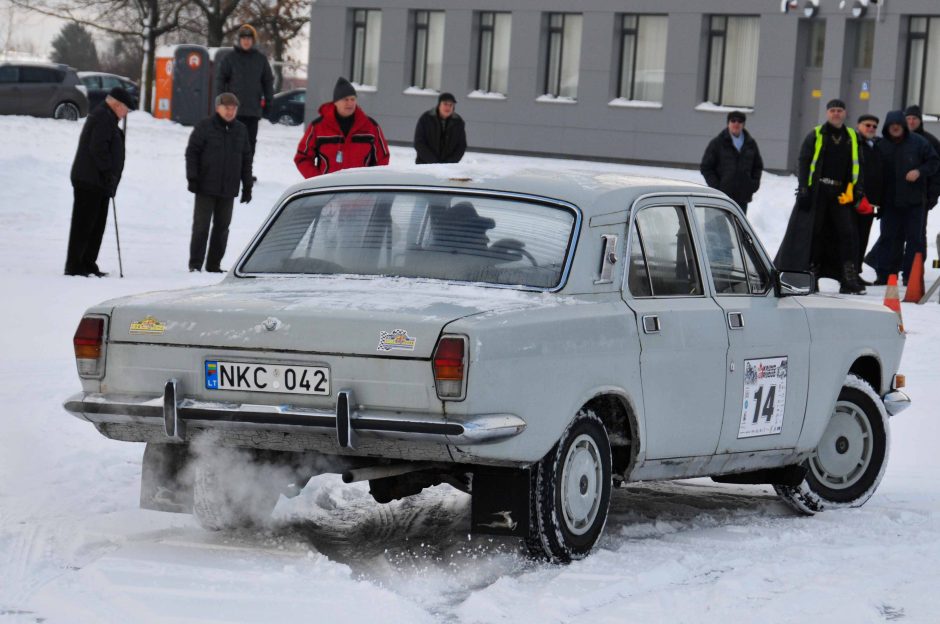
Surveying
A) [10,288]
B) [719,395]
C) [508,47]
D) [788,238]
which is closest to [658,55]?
[508,47]

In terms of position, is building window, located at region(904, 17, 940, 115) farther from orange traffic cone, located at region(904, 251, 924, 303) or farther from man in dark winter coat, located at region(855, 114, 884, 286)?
orange traffic cone, located at region(904, 251, 924, 303)

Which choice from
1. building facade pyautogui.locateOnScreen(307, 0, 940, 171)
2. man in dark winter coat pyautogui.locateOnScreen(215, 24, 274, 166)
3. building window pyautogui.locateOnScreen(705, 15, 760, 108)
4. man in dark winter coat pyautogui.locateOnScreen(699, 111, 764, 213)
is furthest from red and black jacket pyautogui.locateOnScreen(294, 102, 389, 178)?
building window pyautogui.locateOnScreen(705, 15, 760, 108)

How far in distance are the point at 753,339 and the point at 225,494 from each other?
2401 mm

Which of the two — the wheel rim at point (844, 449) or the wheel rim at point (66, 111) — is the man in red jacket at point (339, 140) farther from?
the wheel rim at point (66, 111)

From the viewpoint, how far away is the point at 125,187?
23.6m

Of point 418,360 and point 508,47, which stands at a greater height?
point 508,47

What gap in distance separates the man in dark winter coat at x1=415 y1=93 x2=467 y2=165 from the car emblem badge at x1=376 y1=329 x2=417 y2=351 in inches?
431

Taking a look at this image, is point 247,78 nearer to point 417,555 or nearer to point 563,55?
point 417,555

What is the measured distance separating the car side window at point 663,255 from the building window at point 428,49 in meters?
34.6

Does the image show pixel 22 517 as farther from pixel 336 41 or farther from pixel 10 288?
pixel 336 41

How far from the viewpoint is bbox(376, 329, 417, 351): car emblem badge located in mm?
5750

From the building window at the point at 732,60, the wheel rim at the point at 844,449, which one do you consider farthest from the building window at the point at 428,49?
the wheel rim at the point at 844,449

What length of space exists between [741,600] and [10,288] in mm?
9797

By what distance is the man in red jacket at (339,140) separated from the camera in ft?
41.9
